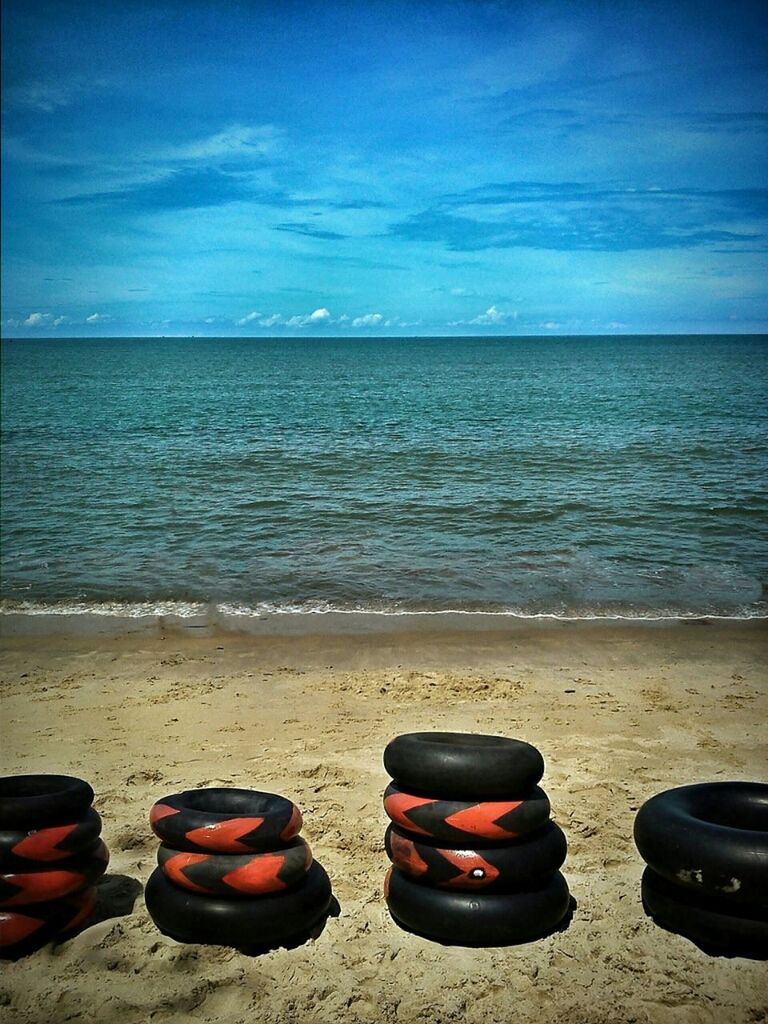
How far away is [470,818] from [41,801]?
100 inches

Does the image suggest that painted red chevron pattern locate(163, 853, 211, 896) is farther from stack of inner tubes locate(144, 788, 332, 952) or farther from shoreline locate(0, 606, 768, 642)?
shoreline locate(0, 606, 768, 642)

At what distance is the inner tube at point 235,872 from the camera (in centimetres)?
523

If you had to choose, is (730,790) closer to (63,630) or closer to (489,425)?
(63,630)

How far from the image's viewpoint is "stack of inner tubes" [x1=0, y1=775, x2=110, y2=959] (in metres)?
5.15

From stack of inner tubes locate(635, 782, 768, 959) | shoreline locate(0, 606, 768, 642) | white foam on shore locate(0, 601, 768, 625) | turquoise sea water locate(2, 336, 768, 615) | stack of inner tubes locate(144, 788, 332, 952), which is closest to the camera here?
stack of inner tubes locate(635, 782, 768, 959)

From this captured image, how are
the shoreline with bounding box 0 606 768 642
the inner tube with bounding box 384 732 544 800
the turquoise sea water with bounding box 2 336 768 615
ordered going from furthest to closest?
1. the turquoise sea water with bounding box 2 336 768 615
2. the shoreline with bounding box 0 606 768 642
3. the inner tube with bounding box 384 732 544 800

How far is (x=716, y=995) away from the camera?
4891mm

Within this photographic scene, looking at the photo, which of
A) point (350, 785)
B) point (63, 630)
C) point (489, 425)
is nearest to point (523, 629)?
point (350, 785)

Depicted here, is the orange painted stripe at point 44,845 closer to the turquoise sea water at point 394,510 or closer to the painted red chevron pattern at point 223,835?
the painted red chevron pattern at point 223,835

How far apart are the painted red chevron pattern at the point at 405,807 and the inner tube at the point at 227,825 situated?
587 millimetres

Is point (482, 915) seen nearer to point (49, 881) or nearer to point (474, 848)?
point (474, 848)

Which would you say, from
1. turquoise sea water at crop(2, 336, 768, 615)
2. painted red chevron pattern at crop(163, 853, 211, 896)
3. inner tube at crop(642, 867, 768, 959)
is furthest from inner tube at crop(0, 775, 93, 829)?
turquoise sea water at crop(2, 336, 768, 615)

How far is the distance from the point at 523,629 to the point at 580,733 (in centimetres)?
351

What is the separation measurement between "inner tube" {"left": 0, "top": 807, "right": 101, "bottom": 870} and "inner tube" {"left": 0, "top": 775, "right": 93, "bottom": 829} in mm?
45
